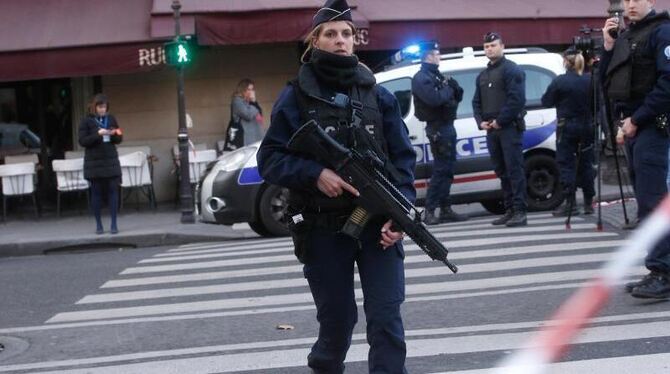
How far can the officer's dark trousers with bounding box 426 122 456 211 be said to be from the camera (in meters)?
12.5

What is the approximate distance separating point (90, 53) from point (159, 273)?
6.18 meters

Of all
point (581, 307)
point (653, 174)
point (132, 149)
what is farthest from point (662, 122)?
point (132, 149)

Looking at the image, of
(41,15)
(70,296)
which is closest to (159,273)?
(70,296)

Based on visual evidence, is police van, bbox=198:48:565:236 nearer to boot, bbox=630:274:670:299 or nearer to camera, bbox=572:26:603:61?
camera, bbox=572:26:603:61

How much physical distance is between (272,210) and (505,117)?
9.57ft

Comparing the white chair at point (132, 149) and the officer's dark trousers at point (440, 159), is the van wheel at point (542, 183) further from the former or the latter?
the white chair at point (132, 149)

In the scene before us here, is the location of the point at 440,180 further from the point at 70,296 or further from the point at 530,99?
the point at 70,296

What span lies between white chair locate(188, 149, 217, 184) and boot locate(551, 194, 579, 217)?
5.80 metres

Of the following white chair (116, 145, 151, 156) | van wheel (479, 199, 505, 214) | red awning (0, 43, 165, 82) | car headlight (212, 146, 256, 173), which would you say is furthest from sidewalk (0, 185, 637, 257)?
red awning (0, 43, 165, 82)

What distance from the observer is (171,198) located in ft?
58.9

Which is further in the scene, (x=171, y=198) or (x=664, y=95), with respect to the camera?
(x=171, y=198)

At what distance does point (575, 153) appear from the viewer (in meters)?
12.4

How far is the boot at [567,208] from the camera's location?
1194 cm

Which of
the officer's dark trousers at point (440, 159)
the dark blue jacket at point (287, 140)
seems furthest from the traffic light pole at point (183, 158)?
the dark blue jacket at point (287, 140)
